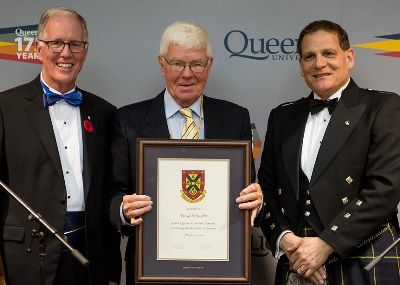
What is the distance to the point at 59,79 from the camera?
3068 millimetres

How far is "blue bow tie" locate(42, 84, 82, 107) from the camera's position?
3055 mm

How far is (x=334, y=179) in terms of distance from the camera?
2939mm

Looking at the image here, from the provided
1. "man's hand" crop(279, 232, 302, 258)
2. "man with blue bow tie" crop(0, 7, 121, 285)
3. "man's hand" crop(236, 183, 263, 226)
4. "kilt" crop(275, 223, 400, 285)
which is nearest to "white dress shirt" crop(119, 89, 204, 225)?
"man with blue bow tie" crop(0, 7, 121, 285)

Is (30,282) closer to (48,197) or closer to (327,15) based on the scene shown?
(48,197)

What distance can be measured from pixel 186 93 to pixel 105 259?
2.88 ft

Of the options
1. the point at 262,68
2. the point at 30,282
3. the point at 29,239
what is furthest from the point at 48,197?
the point at 262,68

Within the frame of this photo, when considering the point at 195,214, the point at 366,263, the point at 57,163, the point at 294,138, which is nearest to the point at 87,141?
the point at 57,163

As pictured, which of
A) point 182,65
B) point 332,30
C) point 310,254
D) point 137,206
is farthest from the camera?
point 332,30

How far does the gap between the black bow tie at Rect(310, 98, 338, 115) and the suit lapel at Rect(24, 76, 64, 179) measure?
3.92 ft

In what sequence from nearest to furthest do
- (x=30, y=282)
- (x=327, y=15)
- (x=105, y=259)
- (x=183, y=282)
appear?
(x=183, y=282), (x=30, y=282), (x=105, y=259), (x=327, y=15)

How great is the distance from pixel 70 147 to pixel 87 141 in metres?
0.08

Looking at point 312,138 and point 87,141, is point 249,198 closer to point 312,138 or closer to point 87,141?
point 312,138

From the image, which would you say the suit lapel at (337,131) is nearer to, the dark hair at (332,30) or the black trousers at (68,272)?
the dark hair at (332,30)

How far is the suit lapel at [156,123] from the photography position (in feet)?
9.93
